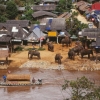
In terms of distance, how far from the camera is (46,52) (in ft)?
178

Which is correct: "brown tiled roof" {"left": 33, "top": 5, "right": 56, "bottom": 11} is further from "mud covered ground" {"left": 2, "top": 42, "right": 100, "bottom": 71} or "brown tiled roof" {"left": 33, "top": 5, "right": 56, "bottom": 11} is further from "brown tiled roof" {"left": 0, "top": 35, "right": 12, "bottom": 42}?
"mud covered ground" {"left": 2, "top": 42, "right": 100, "bottom": 71}

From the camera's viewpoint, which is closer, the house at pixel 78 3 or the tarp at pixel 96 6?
the tarp at pixel 96 6

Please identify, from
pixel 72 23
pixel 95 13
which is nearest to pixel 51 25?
pixel 72 23

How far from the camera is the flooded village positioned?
39.2 meters

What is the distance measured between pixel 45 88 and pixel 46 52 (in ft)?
51.0

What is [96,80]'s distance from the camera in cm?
4209

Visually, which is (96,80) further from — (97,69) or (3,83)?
(3,83)

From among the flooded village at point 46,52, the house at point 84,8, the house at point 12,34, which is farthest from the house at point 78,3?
the house at point 12,34

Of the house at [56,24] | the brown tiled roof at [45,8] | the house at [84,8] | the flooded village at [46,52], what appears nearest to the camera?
the flooded village at [46,52]

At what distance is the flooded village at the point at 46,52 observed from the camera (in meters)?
39.2

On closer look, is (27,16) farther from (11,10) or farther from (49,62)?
(49,62)

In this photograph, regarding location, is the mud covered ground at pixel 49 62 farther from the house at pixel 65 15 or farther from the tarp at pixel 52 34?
the house at pixel 65 15

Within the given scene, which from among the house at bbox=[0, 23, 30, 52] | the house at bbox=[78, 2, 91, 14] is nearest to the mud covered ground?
the house at bbox=[0, 23, 30, 52]

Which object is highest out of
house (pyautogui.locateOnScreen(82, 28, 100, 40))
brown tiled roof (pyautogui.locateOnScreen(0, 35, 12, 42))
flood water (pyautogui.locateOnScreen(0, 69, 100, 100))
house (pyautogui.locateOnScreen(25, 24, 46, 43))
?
house (pyautogui.locateOnScreen(82, 28, 100, 40))
